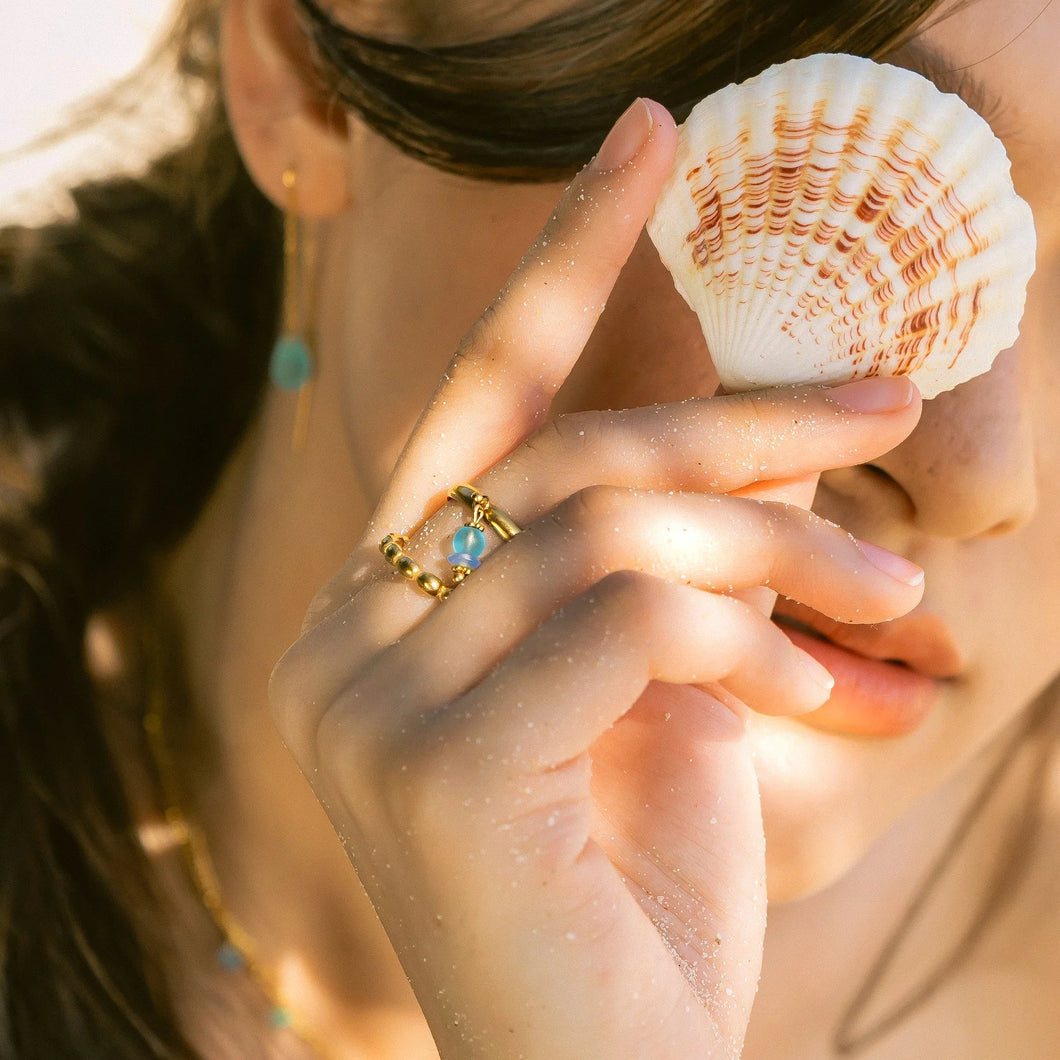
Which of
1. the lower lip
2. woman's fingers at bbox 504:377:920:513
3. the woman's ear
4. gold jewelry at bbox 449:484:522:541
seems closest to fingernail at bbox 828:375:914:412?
woman's fingers at bbox 504:377:920:513

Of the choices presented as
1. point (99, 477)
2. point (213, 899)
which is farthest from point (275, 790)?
point (99, 477)

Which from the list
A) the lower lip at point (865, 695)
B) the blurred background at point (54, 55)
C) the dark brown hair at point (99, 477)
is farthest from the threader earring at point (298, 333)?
the blurred background at point (54, 55)

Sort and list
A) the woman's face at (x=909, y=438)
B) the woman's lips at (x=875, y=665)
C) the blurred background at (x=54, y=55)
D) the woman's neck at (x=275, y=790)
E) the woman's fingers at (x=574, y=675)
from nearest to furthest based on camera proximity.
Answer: the woman's fingers at (x=574, y=675) → the woman's face at (x=909, y=438) → the woman's lips at (x=875, y=665) → the woman's neck at (x=275, y=790) → the blurred background at (x=54, y=55)

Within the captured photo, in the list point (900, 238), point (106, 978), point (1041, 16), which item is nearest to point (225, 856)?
point (106, 978)

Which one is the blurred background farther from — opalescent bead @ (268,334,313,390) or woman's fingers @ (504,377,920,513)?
woman's fingers @ (504,377,920,513)

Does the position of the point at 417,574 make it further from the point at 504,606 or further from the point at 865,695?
the point at 865,695

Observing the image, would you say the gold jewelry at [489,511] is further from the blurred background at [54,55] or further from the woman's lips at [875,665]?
the blurred background at [54,55]

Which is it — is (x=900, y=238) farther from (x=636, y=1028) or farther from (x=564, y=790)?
(x=636, y=1028)
